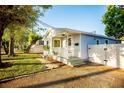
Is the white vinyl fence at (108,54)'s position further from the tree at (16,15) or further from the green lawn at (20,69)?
the tree at (16,15)

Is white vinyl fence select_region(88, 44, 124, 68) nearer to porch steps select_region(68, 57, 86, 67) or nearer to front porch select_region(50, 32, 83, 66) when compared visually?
front porch select_region(50, 32, 83, 66)

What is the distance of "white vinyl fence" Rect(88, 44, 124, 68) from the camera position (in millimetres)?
12087

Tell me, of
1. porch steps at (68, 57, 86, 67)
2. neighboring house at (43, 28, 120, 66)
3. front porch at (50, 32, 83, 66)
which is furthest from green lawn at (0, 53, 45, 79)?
neighboring house at (43, 28, 120, 66)

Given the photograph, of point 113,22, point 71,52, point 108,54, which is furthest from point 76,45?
point 113,22

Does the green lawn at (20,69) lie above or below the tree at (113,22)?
below

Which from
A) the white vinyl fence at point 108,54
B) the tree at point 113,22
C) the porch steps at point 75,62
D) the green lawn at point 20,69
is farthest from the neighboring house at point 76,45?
the tree at point 113,22

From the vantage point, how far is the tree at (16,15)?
441 inches

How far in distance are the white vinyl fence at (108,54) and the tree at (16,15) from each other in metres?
6.32

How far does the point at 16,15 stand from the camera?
12.1 metres

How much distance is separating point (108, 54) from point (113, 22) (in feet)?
40.9

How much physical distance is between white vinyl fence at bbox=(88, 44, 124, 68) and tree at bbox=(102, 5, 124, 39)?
9.52m
